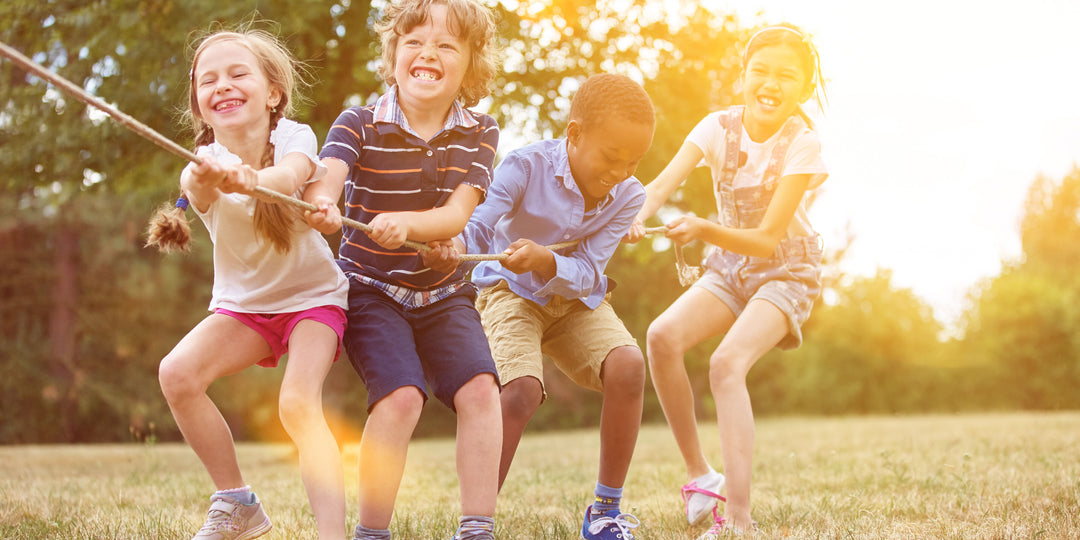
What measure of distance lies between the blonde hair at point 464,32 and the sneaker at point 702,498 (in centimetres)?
196

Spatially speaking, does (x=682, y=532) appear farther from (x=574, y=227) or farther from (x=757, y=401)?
(x=757, y=401)

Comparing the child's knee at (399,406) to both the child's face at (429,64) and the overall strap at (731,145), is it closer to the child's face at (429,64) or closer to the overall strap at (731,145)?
the child's face at (429,64)

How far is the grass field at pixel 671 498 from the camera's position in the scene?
12.1 feet

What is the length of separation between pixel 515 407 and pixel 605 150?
993mm

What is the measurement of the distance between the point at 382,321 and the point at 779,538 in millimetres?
1633

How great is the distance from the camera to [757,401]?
29875 millimetres

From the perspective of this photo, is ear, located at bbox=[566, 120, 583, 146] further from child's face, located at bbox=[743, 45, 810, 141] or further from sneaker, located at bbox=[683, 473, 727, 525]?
sneaker, located at bbox=[683, 473, 727, 525]

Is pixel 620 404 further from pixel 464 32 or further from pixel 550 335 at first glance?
pixel 464 32

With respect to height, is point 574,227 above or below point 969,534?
above

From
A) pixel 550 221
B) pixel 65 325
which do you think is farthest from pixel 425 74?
pixel 65 325

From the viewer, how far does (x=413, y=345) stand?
3104 millimetres

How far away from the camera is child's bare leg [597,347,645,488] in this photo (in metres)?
3.56

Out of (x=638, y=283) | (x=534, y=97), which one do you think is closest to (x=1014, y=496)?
(x=534, y=97)

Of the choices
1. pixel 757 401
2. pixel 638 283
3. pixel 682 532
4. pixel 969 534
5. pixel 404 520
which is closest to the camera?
pixel 969 534
